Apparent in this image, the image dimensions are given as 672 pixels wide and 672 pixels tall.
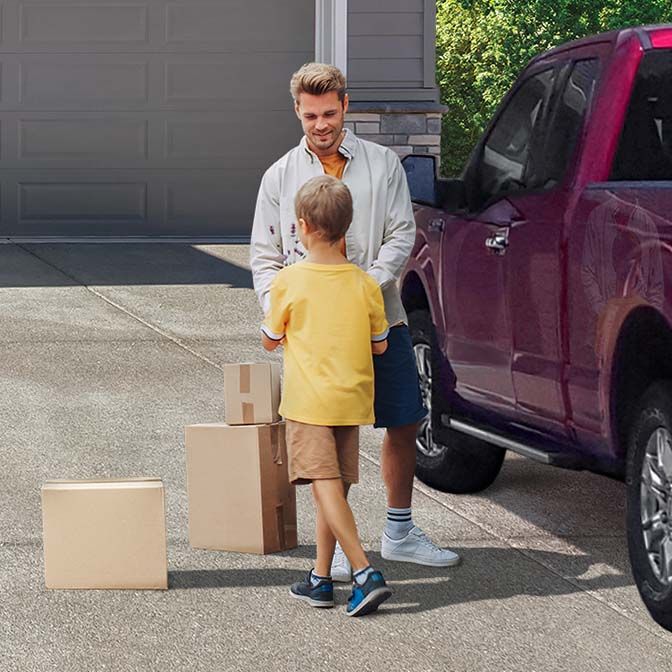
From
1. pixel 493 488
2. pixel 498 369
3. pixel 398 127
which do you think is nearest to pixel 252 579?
pixel 498 369

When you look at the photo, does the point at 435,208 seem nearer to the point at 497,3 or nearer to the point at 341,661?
the point at 341,661

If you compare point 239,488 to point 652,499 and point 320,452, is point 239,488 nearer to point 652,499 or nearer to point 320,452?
point 320,452

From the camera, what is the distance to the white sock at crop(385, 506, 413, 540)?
21.1 feet

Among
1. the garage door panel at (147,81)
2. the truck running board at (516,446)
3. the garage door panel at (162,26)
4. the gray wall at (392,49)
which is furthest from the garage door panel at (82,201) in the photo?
the truck running board at (516,446)

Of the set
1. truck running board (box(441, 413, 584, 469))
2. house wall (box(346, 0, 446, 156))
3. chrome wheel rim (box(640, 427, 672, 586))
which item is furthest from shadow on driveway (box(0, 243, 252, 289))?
chrome wheel rim (box(640, 427, 672, 586))

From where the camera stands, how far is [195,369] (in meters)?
10.9

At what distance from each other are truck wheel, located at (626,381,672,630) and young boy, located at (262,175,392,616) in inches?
33.9

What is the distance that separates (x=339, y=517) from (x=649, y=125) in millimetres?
1896

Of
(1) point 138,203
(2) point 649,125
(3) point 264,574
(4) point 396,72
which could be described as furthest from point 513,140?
(1) point 138,203

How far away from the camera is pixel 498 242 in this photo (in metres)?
6.82

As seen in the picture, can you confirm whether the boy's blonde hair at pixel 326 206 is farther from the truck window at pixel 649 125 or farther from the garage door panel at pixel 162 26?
the garage door panel at pixel 162 26

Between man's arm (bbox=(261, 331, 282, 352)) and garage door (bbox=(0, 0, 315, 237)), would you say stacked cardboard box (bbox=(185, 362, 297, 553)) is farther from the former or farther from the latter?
garage door (bbox=(0, 0, 315, 237))

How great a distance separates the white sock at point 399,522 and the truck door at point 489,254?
0.69 meters

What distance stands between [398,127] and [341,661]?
1090cm
